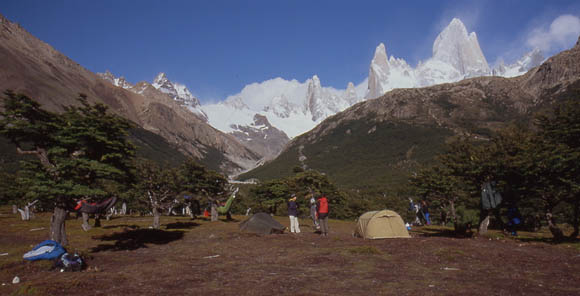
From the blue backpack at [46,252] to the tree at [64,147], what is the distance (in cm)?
225

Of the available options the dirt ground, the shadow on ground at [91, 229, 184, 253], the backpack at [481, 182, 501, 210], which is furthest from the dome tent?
the shadow on ground at [91, 229, 184, 253]

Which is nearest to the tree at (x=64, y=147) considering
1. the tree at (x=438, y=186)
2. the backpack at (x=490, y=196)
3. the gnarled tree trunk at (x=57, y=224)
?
the gnarled tree trunk at (x=57, y=224)

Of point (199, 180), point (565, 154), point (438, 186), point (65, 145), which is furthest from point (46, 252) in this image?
point (438, 186)

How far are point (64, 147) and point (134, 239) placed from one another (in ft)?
31.1

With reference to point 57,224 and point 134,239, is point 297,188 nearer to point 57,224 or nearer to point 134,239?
point 134,239

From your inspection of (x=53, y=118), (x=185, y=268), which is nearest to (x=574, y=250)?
(x=185, y=268)

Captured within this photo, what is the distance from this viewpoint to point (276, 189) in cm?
5625

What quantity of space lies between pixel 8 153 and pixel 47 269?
606ft

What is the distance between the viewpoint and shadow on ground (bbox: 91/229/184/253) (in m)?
20.0

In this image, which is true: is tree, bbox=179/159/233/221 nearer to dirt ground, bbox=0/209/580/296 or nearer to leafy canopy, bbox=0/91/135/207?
→ dirt ground, bbox=0/209/580/296

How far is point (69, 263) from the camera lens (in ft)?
40.9

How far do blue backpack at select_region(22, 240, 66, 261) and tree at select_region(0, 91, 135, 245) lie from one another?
7.39 ft

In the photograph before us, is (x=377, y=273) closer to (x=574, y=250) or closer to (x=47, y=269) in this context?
(x=574, y=250)

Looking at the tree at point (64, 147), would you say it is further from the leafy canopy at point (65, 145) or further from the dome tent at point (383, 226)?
the dome tent at point (383, 226)
